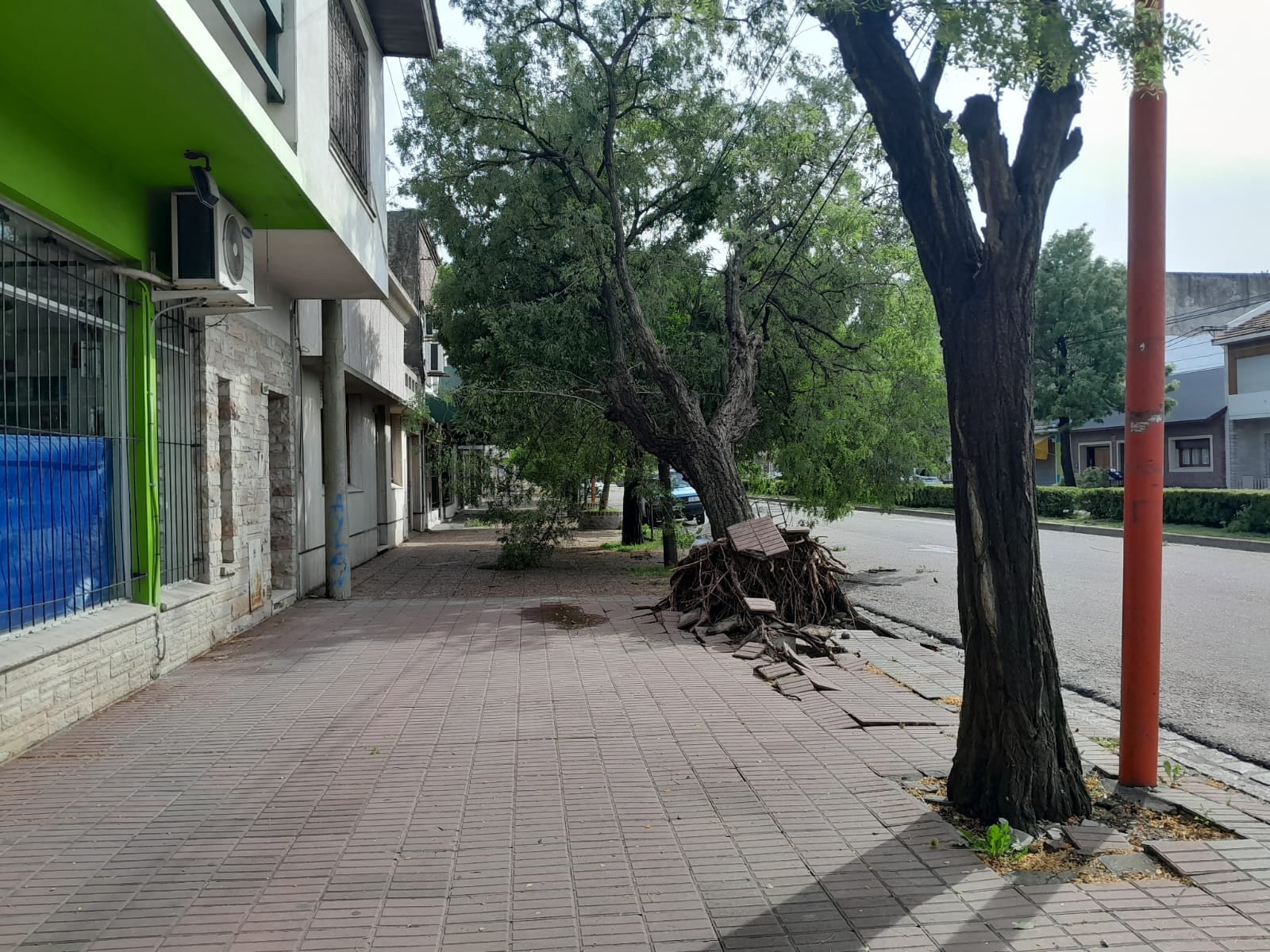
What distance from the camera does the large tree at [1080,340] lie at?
3878 cm

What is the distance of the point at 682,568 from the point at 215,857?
7.39 meters

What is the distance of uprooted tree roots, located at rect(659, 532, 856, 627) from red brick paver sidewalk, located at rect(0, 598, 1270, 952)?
300 cm

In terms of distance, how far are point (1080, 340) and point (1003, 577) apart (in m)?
38.6

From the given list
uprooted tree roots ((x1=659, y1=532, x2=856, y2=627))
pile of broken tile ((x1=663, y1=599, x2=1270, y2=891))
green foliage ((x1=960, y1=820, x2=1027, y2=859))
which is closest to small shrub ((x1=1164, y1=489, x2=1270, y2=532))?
pile of broken tile ((x1=663, y1=599, x2=1270, y2=891))

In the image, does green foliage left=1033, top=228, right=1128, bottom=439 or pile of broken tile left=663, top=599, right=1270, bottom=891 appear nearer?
pile of broken tile left=663, top=599, right=1270, bottom=891

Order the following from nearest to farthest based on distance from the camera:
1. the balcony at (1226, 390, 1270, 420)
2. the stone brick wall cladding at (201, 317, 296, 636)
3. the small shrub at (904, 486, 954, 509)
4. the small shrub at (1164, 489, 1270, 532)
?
1. the stone brick wall cladding at (201, 317, 296, 636)
2. the small shrub at (1164, 489, 1270, 532)
3. the balcony at (1226, 390, 1270, 420)
4. the small shrub at (904, 486, 954, 509)

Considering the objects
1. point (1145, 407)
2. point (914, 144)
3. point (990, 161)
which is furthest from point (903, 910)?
point (914, 144)

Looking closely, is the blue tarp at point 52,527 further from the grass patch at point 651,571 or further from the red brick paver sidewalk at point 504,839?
the grass patch at point 651,571

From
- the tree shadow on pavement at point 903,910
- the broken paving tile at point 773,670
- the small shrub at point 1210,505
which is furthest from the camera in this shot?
the small shrub at point 1210,505

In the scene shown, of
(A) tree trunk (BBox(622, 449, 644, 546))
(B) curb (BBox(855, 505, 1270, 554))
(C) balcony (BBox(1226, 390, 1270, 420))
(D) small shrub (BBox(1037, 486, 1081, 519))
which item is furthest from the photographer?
(C) balcony (BBox(1226, 390, 1270, 420))

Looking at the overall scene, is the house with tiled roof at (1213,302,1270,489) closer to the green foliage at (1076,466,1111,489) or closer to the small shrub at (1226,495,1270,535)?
the green foliage at (1076,466,1111,489)

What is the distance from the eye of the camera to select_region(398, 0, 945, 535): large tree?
13.3 metres

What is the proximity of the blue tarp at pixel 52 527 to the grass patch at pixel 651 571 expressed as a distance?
29.7ft

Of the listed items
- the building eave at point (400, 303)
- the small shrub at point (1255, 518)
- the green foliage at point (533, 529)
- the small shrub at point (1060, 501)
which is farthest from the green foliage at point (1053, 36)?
the small shrub at point (1060, 501)
